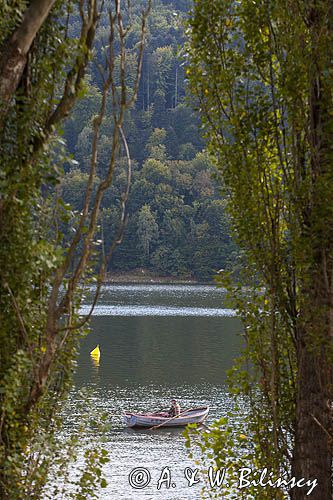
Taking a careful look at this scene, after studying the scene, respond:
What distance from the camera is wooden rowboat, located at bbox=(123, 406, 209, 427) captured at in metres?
32.4

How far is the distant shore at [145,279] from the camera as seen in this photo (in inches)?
4569

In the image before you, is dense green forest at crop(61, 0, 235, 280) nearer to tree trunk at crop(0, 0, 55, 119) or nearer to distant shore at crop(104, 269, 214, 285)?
distant shore at crop(104, 269, 214, 285)

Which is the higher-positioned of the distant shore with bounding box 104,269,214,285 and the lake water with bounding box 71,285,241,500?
the distant shore with bounding box 104,269,214,285

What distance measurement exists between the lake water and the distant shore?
93.0 feet

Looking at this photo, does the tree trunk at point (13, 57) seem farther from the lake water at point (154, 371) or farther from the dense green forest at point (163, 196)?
the dense green forest at point (163, 196)

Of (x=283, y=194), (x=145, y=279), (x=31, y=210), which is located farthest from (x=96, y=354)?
(x=145, y=279)

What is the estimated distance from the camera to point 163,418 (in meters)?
32.3

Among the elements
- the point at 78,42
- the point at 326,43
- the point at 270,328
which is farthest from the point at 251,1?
the point at 78,42

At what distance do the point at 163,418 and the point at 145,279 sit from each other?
84.7 meters

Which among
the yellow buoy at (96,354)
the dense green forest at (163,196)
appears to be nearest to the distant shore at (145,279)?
the dense green forest at (163,196)

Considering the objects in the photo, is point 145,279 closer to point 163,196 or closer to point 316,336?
point 163,196

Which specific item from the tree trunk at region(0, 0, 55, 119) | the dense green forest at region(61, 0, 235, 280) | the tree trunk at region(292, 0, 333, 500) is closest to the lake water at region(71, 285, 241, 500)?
the tree trunk at region(292, 0, 333, 500)

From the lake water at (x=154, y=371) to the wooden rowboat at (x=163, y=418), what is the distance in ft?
1.27

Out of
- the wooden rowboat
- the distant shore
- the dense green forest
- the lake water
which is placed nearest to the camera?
the lake water
